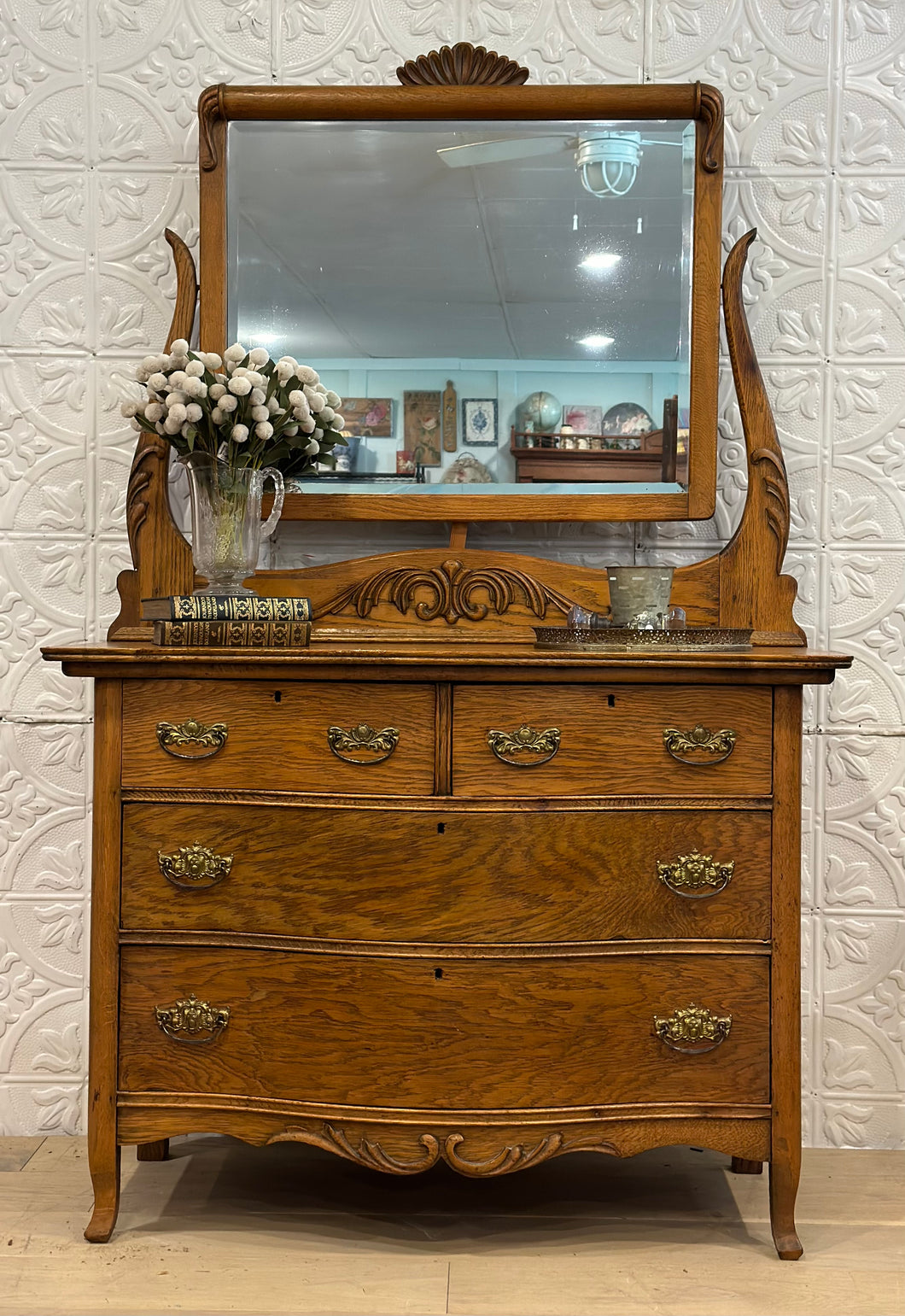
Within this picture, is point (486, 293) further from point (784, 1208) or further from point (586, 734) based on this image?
point (784, 1208)

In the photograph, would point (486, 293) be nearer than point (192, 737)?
No

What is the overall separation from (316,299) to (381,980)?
54.0 inches

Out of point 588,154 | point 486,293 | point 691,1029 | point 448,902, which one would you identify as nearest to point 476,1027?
point 448,902

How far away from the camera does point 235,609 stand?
1.79 metres

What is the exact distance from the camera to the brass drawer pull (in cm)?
172

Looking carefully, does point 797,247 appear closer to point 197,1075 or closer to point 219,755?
point 219,755

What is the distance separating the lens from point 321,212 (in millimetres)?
2201

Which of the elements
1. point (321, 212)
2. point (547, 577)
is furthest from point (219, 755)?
point (321, 212)

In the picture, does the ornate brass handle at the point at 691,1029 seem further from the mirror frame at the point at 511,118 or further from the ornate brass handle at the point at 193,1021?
the mirror frame at the point at 511,118

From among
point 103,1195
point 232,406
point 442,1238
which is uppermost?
point 232,406

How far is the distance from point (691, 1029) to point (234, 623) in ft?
3.32

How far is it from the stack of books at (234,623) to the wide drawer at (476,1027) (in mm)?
516

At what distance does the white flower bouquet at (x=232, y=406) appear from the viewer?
192 cm

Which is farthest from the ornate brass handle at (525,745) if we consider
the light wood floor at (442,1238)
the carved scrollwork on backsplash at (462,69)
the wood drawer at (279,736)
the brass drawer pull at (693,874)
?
the carved scrollwork on backsplash at (462,69)
